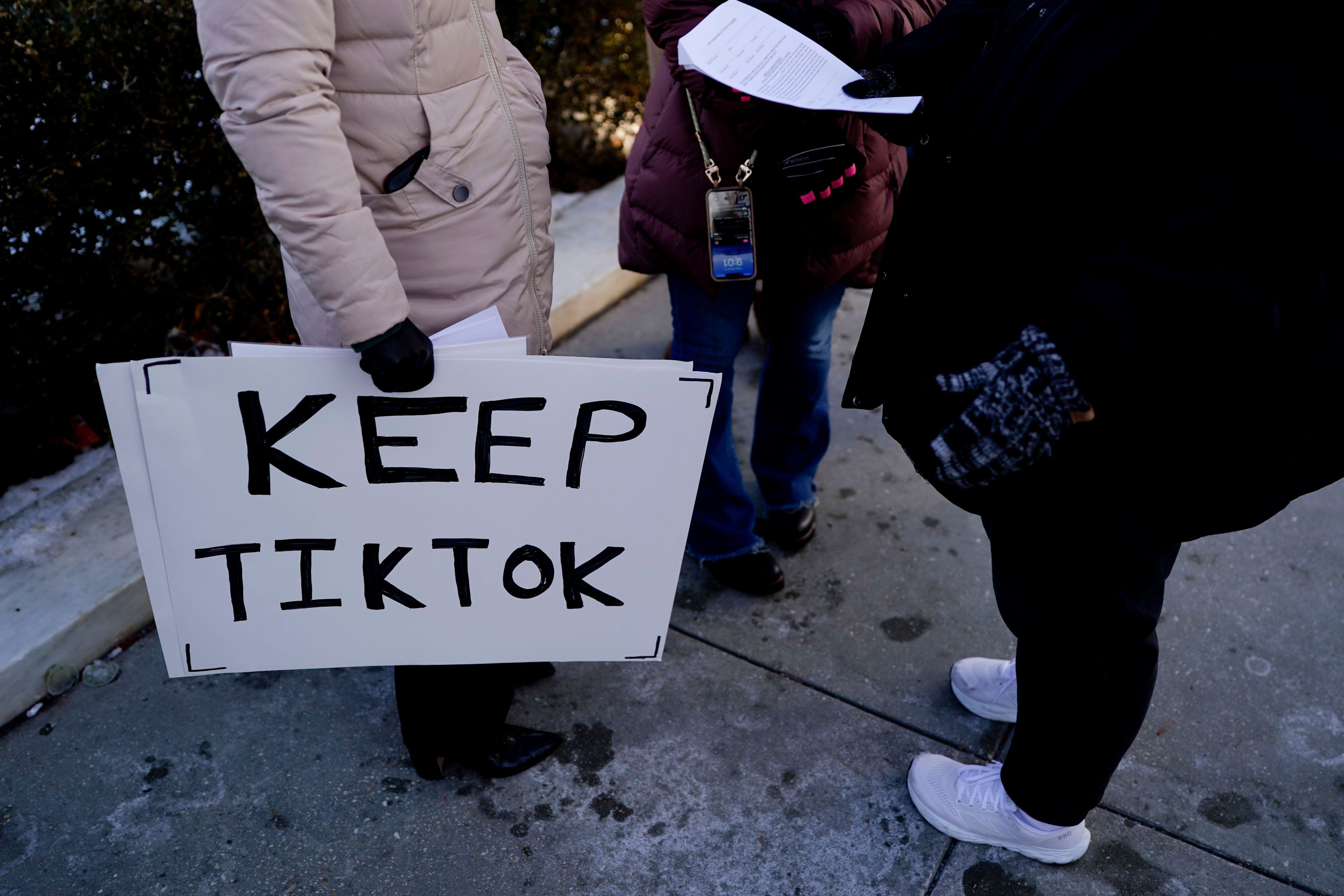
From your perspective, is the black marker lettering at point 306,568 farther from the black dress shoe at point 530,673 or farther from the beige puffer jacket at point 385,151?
the black dress shoe at point 530,673

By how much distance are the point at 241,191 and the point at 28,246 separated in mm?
592

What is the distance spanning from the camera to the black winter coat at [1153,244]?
968 mm

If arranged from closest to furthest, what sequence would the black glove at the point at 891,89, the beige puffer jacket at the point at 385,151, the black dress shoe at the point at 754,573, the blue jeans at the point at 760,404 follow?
1. the beige puffer jacket at the point at 385,151
2. the black glove at the point at 891,89
3. the blue jeans at the point at 760,404
4. the black dress shoe at the point at 754,573

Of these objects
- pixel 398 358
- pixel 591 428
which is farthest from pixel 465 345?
pixel 591 428

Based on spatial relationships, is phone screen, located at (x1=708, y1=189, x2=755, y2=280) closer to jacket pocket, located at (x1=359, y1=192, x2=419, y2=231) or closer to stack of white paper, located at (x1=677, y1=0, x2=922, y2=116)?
stack of white paper, located at (x1=677, y1=0, x2=922, y2=116)

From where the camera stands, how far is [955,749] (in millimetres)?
2068

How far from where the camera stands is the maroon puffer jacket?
1.84 meters

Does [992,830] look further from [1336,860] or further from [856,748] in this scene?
[1336,860]

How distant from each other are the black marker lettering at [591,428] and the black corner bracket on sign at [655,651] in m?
0.40

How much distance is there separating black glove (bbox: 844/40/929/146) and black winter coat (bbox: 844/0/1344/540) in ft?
0.47

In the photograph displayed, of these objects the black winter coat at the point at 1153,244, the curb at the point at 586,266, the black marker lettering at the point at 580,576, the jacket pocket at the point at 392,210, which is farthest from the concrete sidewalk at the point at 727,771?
the curb at the point at 586,266

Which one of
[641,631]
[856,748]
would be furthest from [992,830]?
[641,631]

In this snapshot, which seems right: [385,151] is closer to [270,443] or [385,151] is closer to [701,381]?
[270,443]

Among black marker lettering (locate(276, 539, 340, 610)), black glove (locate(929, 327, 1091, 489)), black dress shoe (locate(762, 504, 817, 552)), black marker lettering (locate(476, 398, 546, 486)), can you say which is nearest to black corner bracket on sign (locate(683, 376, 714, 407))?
black marker lettering (locate(476, 398, 546, 486))
